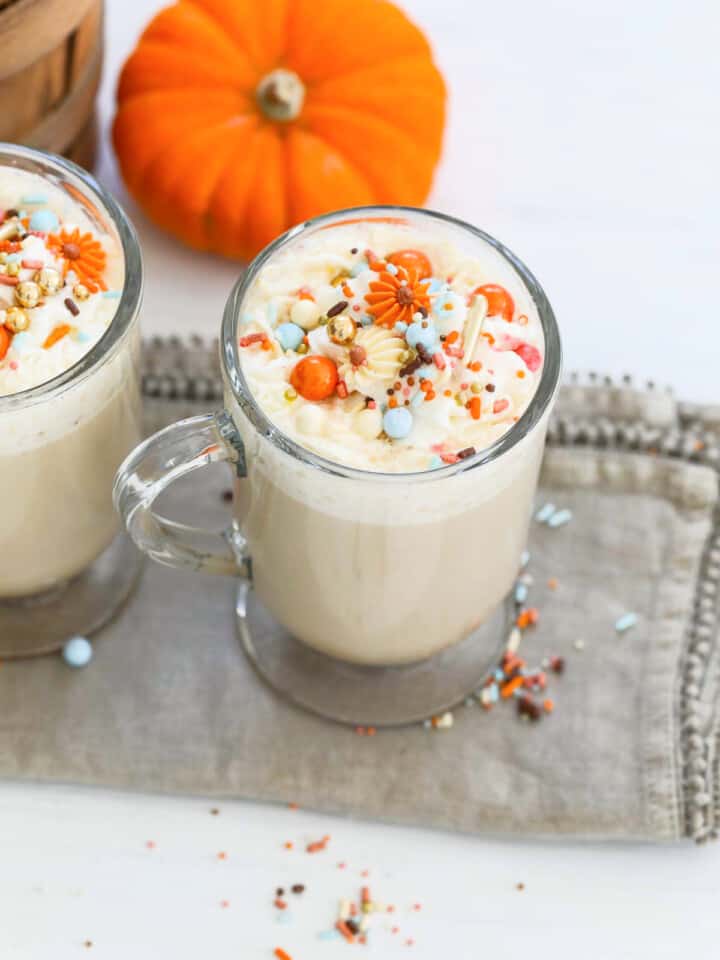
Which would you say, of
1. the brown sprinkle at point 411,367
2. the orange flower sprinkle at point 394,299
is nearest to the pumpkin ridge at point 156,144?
the orange flower sprinkle at point 394,299

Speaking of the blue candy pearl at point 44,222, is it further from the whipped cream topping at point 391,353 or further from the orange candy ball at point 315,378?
the orange candy ball at point 315,378

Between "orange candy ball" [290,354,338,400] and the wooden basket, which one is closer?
"orange candy ball" [290,354,338,400]

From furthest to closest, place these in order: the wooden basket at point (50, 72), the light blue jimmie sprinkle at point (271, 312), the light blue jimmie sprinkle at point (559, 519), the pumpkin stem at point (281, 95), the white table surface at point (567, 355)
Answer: the pumpkin stem at point (281, 95), the light blue jimmie sprinkle at point (559, 519), the wooden basket at point (50, 72), the white table surface at point (567, 355), the light blue jimmie sprinkle at point (271, 312)

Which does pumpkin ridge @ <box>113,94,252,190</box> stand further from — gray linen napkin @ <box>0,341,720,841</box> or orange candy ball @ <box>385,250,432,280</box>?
orange candy ball @ <box>385,250,432,280</box>

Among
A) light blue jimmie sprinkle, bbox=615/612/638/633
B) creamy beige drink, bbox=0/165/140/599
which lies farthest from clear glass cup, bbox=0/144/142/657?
light blue jimmie sprinkle, bbox=615/612/638/633

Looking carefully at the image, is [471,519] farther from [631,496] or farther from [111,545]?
[111,545]

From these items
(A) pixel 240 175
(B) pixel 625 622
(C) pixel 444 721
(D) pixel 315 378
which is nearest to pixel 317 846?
(C) pixel 444 721
